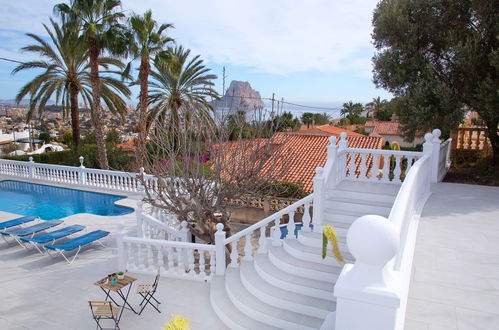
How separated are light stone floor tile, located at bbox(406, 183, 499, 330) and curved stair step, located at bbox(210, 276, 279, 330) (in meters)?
2.54

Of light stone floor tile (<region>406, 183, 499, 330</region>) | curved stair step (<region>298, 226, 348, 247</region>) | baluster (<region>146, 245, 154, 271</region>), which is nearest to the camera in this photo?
light stone floor tile (<region>406, 183, 499, 330</region>)

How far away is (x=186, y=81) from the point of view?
19.6 m

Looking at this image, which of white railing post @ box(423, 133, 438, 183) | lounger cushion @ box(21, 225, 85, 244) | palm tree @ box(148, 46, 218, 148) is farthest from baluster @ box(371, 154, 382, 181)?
palm tree @ box(148, 46, 218, 148)

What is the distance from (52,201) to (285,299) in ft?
43.8

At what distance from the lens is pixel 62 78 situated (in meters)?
19.3

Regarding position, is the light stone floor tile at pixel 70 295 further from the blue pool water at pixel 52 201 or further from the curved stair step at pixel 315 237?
the blue pool water at pixel 52 201

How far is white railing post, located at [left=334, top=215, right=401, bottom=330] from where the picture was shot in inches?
85.9

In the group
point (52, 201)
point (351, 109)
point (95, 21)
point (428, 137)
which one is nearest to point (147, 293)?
point (428, 137)

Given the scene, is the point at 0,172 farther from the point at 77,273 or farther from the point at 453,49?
the point at 453,49

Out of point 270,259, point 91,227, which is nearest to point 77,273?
point 91,227

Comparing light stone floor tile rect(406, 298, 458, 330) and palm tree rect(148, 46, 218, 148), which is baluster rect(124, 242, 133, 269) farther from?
palm tree rect(148, 46, 218, 148)

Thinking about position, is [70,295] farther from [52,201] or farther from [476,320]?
[52,201]

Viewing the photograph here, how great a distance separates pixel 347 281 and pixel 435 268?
9.50 ft

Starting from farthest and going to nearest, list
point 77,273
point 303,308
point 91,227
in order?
1. point 91,227
2. point 77,273
3. point 303,308
